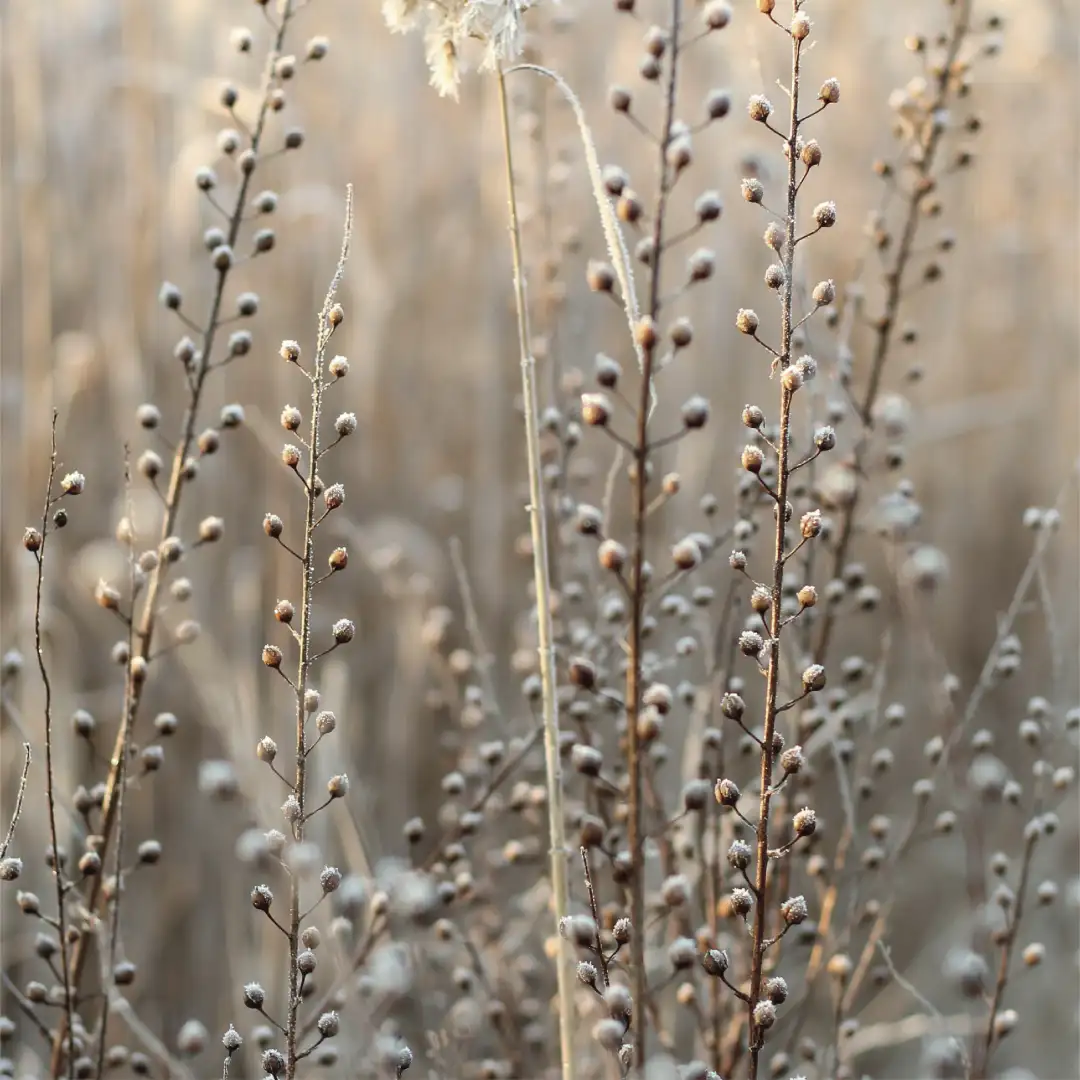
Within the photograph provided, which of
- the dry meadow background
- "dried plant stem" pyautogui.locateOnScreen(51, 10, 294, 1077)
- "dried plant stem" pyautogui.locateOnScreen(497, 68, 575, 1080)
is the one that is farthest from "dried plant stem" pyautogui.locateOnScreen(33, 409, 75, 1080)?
the dry meadow background

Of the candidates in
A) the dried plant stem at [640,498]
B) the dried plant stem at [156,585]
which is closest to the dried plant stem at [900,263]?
the dried plant stem at [640,498]

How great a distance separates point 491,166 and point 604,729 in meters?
1.15

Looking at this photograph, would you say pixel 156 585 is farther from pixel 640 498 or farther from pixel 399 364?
pixel 399 364

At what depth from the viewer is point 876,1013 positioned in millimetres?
1865

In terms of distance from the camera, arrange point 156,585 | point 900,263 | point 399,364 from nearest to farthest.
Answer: point 156,585 < point 900,263 < point 399,364

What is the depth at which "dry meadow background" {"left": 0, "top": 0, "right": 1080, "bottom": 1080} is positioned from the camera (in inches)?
71.3

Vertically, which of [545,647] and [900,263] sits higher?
[900,263]

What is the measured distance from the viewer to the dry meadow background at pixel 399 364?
181 centimetres

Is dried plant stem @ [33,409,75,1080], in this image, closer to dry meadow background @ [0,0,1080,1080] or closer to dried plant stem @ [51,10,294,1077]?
dried plant stem @ [51,10,294,1077]

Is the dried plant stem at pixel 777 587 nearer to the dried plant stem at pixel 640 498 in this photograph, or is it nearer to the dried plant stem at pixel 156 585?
the dried plant stem at pixel 640 498

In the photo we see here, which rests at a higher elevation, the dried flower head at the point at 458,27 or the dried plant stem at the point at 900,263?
the dried flower head at the point at 458,27

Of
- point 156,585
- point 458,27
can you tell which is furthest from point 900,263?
point 156,585

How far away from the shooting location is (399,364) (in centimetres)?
251

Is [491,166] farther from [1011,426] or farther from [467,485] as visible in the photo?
[1011,426]
